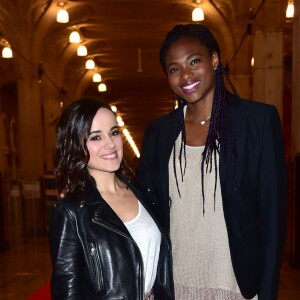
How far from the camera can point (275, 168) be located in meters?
2.46

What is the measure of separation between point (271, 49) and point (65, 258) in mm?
10377

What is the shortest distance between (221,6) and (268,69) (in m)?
6.36

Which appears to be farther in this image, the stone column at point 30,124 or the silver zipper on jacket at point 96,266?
the stone column at point 30,124

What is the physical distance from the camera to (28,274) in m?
9.22

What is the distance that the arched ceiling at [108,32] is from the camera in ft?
54.1

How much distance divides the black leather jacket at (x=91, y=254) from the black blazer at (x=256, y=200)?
535 mm

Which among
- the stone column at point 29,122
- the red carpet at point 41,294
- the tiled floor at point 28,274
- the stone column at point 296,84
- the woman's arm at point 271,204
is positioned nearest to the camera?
the woman's arm at point 271,204

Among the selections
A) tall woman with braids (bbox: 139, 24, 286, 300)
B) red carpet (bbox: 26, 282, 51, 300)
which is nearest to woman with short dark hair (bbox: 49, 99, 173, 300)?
tall woman with braids (bbox: 139, 24, 286, 300)

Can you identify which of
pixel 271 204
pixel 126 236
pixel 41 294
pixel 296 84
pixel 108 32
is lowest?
pixel 41 294

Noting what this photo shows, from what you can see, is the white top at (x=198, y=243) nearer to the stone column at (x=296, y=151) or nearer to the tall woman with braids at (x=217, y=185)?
the tall woman with braids at (x=217, y=185)

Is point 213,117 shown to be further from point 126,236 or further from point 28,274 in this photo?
point 28,274

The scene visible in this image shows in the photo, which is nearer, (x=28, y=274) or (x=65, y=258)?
(x=65, y=258)

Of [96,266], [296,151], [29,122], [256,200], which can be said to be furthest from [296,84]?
[29,122]

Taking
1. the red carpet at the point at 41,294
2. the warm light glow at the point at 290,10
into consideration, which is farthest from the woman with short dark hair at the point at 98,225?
the warm light glow at the point at 290,10
